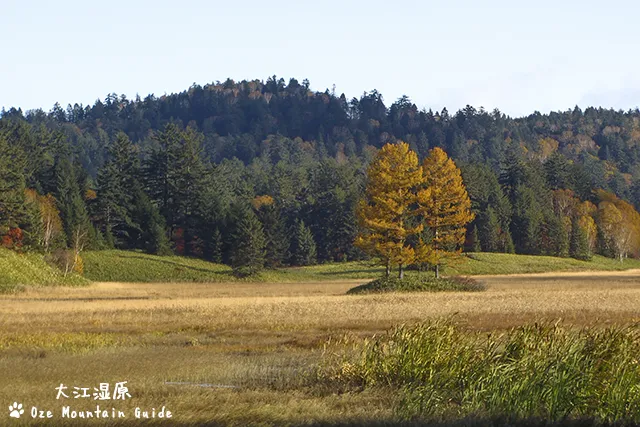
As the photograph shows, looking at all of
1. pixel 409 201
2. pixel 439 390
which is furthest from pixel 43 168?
pixel 439 390

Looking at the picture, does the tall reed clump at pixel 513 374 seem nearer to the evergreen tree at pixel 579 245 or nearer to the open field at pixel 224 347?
the open field at pixel 224 347

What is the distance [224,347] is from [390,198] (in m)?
35.1

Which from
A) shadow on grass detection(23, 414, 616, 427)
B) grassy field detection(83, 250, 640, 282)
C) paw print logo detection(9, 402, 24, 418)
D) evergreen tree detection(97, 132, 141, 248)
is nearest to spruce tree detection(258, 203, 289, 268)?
grassy field detection(83, 250, 640, 282)

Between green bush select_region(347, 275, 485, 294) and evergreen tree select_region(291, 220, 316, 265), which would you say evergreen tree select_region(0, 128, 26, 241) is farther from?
evergreen tree select_region(291, 220, 316, 265)

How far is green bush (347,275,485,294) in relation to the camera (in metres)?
53.6

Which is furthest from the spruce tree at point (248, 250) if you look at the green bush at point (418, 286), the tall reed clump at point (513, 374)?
the tall reed clump at point (513, 374)

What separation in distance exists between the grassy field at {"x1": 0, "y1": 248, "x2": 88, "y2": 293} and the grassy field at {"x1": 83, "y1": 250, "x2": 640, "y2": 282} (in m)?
13.9

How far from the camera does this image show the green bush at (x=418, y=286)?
53562 mm

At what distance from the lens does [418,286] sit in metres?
53.7

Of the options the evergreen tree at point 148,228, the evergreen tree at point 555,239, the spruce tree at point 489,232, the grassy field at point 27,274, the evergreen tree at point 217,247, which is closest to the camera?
the grassy field at point 27,274

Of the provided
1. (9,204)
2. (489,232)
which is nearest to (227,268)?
(9,204)

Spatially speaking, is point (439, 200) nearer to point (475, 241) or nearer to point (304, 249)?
point (475, 241)

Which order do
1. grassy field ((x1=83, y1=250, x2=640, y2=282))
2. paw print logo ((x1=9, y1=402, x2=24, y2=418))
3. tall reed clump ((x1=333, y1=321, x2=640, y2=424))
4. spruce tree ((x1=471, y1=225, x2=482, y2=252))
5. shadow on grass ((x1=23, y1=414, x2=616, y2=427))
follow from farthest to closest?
spruce tree ((x1=471, y1=225, x2=482, y2=252)), grassy field ((x1=83, y1=250, x2=640, y2=282)), tall reed clump ((x1=333, y1=321, x2=640, y2=424)), shadow on grass ((x1=23, y1=414, x2=616, y2=427)), paw print logo ((x1=9, y1=402, x2=24, y2=418))

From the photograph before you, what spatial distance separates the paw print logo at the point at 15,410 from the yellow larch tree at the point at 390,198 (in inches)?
1787
